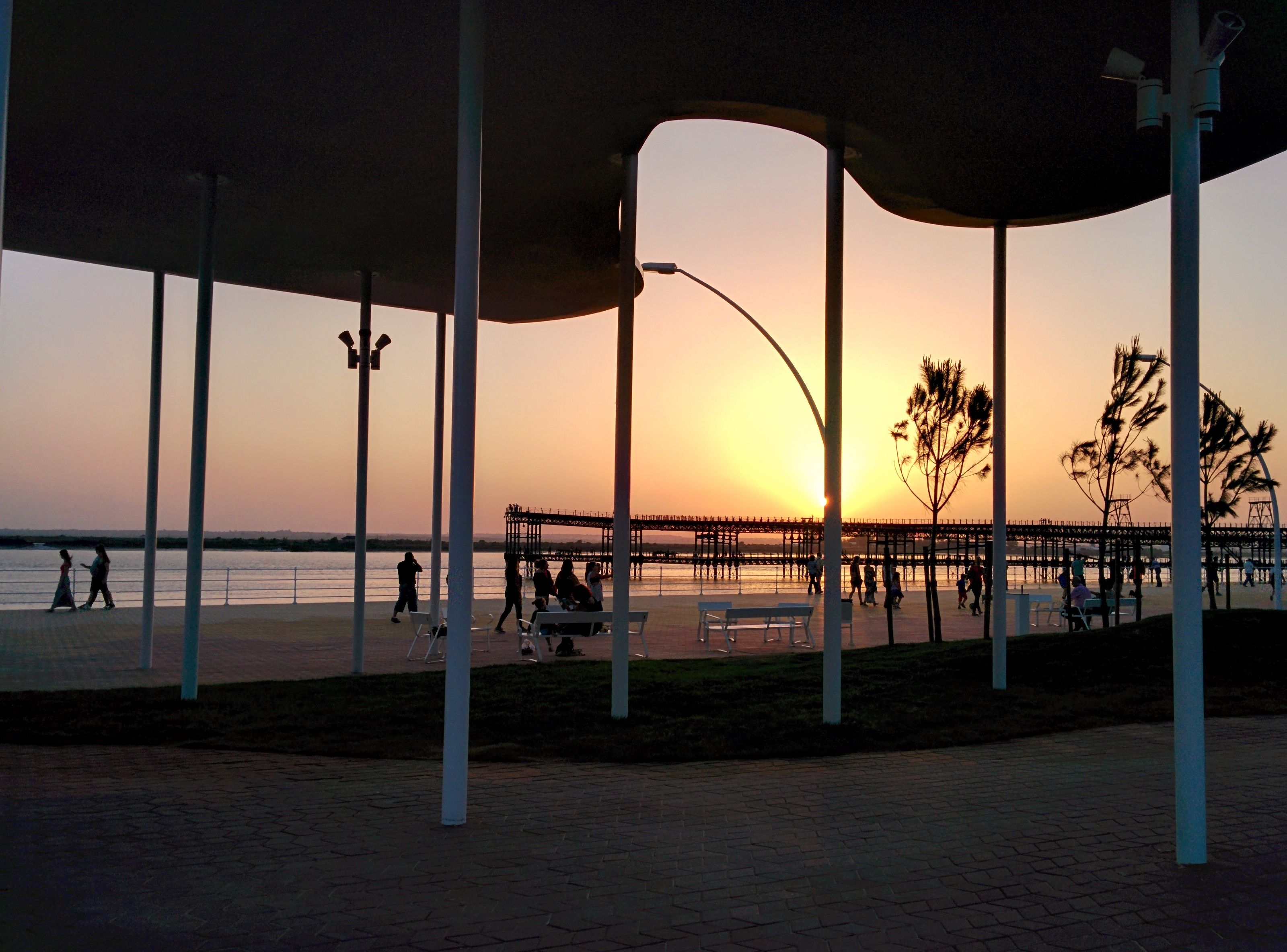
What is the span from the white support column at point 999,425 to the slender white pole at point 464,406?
564cm

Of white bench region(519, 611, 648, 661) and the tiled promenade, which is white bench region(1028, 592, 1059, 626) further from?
white bench region(519, 611, 648, 661)

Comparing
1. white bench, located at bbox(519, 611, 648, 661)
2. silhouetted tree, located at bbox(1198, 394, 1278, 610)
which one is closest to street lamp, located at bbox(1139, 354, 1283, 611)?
silhouetted tree, located at bbox(1198, 394, 1278, 610)

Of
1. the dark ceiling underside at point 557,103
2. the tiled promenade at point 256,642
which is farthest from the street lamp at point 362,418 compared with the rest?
the dark ceiling underside at point 557,103

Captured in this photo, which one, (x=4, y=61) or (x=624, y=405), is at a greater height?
(x=4, y=61)

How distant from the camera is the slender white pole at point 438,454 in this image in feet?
46.6

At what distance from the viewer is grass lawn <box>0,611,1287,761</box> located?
24.5ft

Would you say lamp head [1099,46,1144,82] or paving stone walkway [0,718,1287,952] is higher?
lamp head [1099,46,1144,82]

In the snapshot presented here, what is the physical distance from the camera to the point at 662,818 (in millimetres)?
5348

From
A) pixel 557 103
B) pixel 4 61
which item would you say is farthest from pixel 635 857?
pixel 557 103

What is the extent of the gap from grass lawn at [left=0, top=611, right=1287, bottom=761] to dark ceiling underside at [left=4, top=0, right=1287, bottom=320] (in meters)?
4.48

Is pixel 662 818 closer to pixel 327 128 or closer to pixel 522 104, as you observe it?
pixel 522 104

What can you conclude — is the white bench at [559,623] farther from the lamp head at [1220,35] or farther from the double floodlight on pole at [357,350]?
the lamp head at [1220,35]

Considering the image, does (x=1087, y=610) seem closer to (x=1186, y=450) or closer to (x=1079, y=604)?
(x=1079, y=604)

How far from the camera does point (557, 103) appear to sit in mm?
6699
